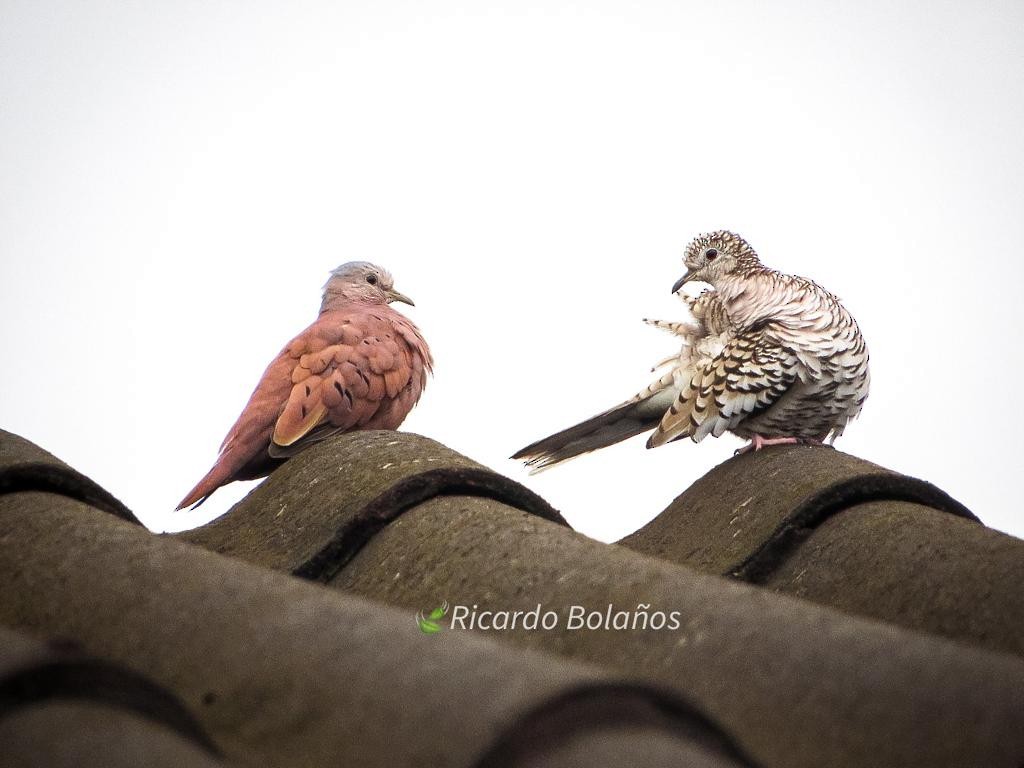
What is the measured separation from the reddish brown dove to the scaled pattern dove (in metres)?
0.57

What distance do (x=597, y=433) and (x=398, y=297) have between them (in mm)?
1534

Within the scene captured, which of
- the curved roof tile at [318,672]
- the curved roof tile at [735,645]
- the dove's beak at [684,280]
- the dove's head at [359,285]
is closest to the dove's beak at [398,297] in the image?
the dove's head at [359,285]

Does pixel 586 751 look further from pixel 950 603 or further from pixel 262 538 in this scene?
pixel 262 538

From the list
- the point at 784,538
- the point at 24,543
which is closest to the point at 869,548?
the point at 784,538

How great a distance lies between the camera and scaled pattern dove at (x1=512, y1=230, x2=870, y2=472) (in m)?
3.78

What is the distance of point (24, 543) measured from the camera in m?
1.86

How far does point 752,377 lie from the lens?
3.76 m

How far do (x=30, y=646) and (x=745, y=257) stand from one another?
11.8 feet

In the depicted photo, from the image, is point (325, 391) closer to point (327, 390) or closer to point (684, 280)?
point (327, 390)

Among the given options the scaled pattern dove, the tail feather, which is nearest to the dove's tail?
the scaled pattern dove

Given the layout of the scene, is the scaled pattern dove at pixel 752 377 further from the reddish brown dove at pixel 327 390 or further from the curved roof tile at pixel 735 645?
the curved roof tile at pixel 735 645

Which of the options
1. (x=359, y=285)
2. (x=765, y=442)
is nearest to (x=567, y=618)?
(x=765, y=442)

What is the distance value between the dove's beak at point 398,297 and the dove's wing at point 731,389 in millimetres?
1797

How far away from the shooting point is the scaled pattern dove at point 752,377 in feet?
12.4
